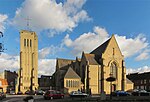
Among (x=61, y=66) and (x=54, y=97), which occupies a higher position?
(x=61, y=66)

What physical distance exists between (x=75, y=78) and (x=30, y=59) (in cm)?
3324

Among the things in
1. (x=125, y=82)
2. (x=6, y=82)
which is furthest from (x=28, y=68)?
(x=125, y=82)

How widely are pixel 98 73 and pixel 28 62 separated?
1420 inches

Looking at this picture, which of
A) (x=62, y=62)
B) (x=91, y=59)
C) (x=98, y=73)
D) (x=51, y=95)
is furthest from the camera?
(x=62, y=62)

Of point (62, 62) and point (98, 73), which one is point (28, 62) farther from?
point (98, 73)

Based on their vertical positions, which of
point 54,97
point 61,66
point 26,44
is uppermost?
point 26,44

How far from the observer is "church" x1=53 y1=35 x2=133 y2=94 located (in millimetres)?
87438

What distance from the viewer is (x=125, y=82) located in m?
91.9

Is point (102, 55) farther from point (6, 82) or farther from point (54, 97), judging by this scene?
point (6, 82)

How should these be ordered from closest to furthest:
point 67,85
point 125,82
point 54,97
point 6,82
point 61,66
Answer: point 54,97
point 67,85
point 125,82
point 61,66
point 6,82

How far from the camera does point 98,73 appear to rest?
89125mm

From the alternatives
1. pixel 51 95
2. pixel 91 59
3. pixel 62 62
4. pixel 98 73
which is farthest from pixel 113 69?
pixel 51 95

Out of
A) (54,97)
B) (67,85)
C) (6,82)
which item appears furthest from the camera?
(6,82)

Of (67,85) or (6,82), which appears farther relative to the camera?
(6,82)
